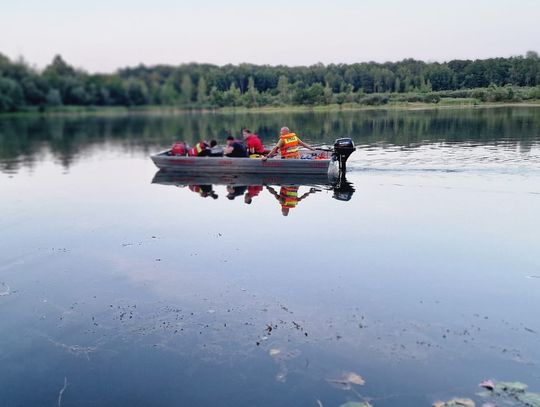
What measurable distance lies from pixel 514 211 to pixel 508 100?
55.9 m

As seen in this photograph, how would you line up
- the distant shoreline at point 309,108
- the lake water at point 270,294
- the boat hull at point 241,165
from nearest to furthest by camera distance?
the lake water at point 270,294 → the boat hull at point 241,165 → the distant shoreline at point 309,108

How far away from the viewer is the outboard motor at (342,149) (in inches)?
763

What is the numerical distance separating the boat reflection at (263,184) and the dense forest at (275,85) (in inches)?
552

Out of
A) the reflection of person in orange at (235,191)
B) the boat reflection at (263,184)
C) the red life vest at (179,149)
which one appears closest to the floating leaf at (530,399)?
the boat reflection at (263,184)

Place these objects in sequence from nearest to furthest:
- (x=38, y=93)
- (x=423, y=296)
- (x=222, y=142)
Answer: (x=423, y=296), (x=222, y=142), (x=38, y=93)

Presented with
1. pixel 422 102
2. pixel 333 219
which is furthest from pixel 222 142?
pixel 422 102

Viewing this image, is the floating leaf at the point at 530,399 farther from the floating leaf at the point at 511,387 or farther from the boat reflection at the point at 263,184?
the boat reflection at the point at 263,184

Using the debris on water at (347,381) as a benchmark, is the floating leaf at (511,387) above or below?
above

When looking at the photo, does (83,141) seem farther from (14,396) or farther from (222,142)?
(14,396)

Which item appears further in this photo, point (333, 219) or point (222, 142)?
point (222, 142)

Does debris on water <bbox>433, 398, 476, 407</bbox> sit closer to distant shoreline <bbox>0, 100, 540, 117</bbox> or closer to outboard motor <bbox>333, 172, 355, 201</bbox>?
outboard motor <bbox>333, 172, 355, 201</bbox>

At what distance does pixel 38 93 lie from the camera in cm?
8131

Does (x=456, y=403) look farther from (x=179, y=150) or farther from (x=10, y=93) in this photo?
(x=10, y=93)

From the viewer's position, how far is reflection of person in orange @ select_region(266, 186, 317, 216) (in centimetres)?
1566
